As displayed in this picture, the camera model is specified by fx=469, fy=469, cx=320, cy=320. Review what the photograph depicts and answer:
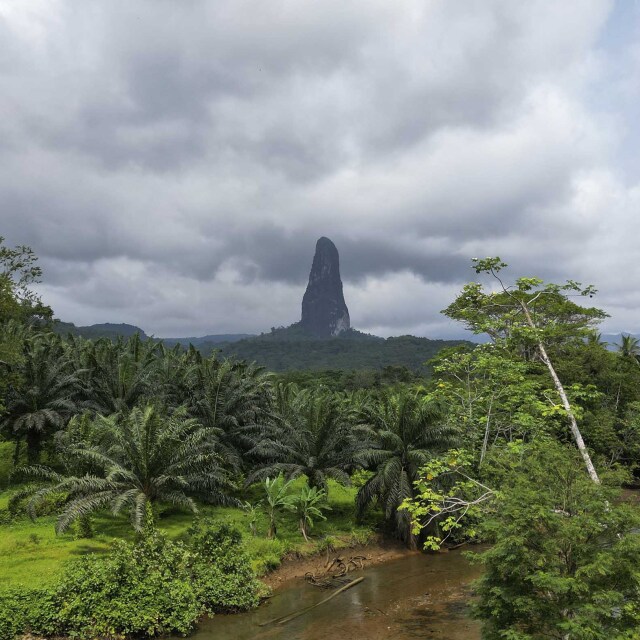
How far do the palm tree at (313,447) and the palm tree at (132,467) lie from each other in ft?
10.0

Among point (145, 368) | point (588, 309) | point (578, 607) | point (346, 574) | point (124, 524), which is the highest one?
point (588, 309)

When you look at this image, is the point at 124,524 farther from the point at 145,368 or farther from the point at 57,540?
the point at 145,368

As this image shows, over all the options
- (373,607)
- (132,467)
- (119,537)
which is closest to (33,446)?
(132,467)

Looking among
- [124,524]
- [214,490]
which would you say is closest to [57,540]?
[124,524]

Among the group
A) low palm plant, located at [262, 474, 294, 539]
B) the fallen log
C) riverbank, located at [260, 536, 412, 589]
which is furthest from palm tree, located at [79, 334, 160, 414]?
the fallen log

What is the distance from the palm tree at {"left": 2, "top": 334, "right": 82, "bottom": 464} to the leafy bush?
1034 centimetres

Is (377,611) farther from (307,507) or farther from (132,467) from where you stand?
(132,467)

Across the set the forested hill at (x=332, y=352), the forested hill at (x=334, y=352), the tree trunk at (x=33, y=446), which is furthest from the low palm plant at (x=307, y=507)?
the forested hill at (x=334, y=352)

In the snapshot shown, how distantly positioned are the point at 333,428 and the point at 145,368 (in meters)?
10.8

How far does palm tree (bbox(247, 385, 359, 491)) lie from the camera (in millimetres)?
19422

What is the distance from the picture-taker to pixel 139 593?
11.8m

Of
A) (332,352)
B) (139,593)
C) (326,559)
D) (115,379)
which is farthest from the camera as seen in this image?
(332,352)

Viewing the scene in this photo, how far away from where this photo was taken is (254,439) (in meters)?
21.7

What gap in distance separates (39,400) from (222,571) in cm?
1380
